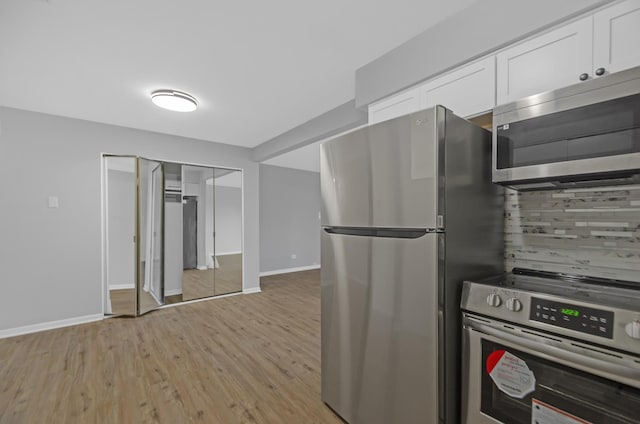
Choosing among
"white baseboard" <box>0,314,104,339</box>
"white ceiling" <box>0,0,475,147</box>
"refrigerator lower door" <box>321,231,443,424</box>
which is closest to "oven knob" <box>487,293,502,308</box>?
"refrigerator lower door" <box>321,231,443,424</box>

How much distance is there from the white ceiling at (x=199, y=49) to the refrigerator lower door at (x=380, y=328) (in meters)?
1.43

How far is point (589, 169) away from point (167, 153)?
4609mm

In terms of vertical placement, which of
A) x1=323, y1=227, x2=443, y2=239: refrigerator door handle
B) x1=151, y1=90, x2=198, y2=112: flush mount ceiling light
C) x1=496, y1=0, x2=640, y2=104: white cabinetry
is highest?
x1=151, y1=90, x2=198, y2=112: flush mount ceiling light

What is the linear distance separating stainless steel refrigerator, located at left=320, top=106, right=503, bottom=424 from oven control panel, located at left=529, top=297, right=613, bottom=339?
1.03 feet

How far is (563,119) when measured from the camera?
1.16m

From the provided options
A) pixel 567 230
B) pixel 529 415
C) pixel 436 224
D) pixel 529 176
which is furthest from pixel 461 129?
pixel 529 415

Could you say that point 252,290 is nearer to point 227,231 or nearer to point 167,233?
point 227,231

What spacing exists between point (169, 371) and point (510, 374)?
2.53 meters

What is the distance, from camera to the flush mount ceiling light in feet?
8.92

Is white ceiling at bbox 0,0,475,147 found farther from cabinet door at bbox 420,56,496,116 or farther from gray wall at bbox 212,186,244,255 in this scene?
gray wall at bbox 212,186,244,255

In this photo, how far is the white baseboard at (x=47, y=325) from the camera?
3.08 meters

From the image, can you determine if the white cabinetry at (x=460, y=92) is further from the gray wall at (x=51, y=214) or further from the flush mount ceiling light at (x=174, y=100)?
the gray wall at (x=51, y=214)

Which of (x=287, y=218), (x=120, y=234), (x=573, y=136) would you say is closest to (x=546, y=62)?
(x=573, y=136)

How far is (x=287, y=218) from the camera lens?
6.88 m
